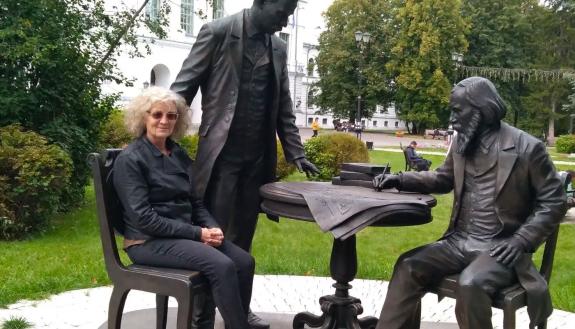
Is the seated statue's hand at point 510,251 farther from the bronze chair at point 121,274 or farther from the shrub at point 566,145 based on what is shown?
Answer: the shrub at point 566,145

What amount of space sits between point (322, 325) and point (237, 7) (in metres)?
44.2

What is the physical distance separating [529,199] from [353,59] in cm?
4261

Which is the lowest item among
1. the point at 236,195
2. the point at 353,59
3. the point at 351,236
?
the point at 351,236

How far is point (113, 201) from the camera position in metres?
3.69

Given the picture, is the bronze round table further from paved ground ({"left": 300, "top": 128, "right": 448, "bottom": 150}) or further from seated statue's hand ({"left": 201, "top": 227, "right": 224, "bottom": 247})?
paved ground ({"left": 300, "top": 128, "right": 448, "bottom": 150})

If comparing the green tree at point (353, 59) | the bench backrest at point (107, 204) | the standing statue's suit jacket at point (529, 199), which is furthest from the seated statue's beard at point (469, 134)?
the green tree at point (353, 59)

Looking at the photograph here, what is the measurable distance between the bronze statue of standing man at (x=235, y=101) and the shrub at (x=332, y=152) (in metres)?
10.9

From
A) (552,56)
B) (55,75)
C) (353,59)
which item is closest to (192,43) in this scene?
(353,59)

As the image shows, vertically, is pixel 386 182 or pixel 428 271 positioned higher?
pixel 386 182

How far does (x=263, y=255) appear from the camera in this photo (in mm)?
7648

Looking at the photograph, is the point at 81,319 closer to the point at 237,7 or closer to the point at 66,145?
the point at 66,145

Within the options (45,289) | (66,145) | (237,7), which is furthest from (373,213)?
(237,7)

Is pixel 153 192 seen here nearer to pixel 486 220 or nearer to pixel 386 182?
pixel 386 182

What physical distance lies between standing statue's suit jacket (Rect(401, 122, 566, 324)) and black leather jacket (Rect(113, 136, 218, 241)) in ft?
5.53
